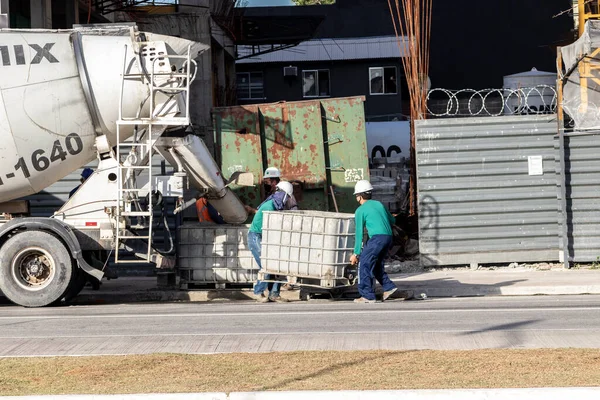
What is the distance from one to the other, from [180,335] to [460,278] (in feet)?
23.1

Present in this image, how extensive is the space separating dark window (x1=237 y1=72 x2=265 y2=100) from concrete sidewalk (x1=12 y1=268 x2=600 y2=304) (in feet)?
98.8

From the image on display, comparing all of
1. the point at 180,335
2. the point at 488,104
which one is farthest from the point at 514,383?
the point at 488,104

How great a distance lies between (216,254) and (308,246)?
1971 millimetres

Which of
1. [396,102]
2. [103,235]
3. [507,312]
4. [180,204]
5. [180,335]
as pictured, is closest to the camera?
[180,335]

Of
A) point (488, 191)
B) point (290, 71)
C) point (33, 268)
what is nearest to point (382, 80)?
point (290, 71)

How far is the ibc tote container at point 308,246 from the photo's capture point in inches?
529

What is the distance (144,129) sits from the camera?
45.7 ft

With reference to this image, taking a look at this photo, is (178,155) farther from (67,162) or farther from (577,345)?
(577,345)

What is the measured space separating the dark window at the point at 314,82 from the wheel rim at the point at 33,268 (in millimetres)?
32977

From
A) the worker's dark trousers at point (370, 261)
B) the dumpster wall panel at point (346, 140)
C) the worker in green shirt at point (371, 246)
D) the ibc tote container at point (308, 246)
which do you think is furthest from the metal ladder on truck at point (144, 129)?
the dumpster wall panel at point (346, 140)

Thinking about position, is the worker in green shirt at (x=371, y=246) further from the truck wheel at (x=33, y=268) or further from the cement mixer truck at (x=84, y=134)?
the truck wheel at (x=33, y=268)

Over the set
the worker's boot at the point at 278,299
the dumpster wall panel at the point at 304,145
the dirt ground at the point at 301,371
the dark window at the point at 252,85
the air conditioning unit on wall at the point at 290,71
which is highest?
the air conditioning unit on wall at the point at 290,71

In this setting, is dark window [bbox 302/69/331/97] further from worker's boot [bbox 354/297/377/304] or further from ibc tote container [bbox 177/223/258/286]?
worker's boot [bbox 354/297/377/304]

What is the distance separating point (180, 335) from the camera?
34.1 ft
